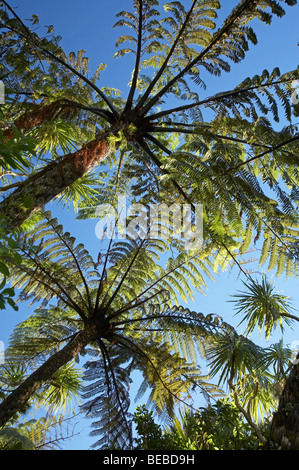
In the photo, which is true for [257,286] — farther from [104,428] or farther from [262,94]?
[104,428]

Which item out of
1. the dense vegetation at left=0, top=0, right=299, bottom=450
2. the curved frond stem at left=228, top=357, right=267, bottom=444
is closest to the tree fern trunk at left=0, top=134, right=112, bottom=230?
the dense vegetation at left=0, top=0, right=299, bottom=450

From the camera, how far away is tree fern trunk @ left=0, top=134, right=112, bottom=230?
259 centimetres

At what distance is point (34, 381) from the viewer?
312cm

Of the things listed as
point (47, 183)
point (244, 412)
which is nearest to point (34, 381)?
point (47, 183)

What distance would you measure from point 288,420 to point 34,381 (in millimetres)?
2105

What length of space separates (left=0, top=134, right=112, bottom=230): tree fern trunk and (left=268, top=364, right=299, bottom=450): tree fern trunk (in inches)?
71.5

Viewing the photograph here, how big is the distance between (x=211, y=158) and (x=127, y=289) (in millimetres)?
2393

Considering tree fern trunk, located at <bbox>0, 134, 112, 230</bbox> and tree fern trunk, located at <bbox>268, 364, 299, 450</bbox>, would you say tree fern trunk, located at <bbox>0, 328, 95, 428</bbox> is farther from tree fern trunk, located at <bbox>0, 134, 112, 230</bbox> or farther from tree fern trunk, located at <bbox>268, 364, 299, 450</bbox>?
tree fern trunk, located at <bbox>268, 364, 299, 450</bbox>

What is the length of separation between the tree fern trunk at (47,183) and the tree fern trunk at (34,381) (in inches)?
52.2

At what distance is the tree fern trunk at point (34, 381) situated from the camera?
9.56 feet

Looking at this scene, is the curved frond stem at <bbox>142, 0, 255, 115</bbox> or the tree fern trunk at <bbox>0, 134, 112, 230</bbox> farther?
the curved frond stem at <bbox>142, 0, 255, 115</bbox>

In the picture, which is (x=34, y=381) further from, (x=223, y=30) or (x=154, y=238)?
(x=223, y=30)

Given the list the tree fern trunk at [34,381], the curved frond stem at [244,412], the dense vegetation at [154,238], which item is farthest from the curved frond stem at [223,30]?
the curved frond stem at [244,412]

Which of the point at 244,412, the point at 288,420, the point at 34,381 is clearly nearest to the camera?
the point at 288,420
